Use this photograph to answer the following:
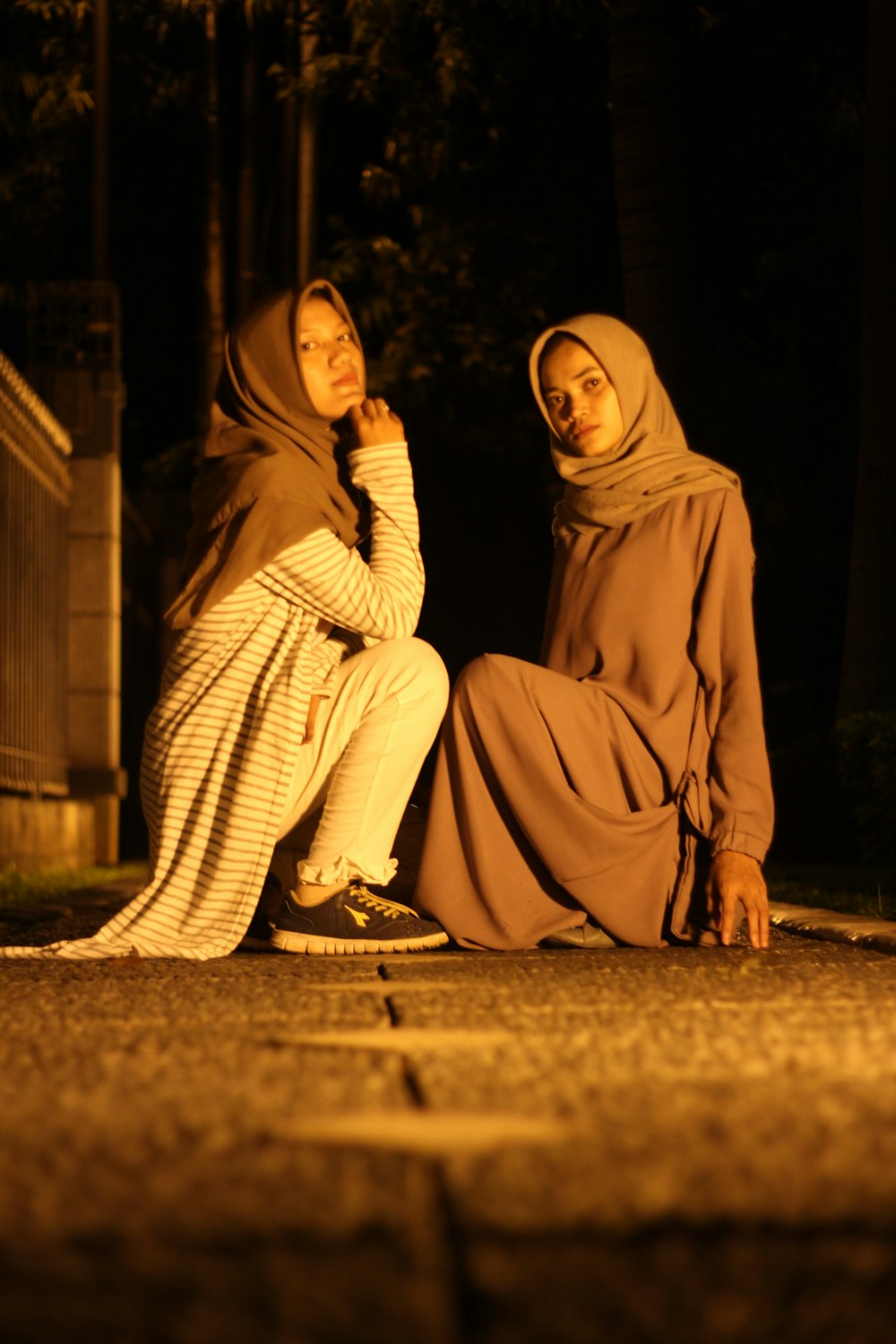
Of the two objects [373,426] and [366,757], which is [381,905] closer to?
[366,757]

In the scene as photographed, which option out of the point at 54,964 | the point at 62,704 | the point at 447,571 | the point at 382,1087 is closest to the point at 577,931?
the point at 54,964

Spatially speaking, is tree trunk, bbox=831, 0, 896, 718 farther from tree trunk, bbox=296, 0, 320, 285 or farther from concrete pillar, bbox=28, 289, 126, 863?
tree trunk, bbox=296, 0, 320, 285

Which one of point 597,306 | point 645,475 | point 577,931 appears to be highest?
point 597,306

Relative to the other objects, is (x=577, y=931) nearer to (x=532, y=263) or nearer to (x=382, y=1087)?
(x=382, y=1087)

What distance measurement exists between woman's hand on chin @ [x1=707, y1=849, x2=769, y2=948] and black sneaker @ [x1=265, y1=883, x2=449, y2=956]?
681 millimetres

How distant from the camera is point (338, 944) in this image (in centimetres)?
436

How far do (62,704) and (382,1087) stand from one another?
8441 millimetres

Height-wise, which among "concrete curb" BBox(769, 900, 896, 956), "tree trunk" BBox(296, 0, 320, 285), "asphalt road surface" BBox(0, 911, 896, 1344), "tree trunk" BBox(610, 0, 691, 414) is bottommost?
"concrete curb" BBox(769, 900, 896, 956)

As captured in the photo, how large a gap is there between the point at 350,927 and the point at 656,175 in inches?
307

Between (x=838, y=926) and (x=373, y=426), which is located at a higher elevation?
(x=373, y=426)

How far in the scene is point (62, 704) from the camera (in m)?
10.5

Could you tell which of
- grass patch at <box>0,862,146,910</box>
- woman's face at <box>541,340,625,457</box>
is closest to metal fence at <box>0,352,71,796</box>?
grass patch at <box>0,862,146,910</box>

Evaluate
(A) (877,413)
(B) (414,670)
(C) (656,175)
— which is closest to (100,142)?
(C) (656,175)

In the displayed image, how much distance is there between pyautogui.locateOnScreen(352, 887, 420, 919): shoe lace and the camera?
14.5 feet
